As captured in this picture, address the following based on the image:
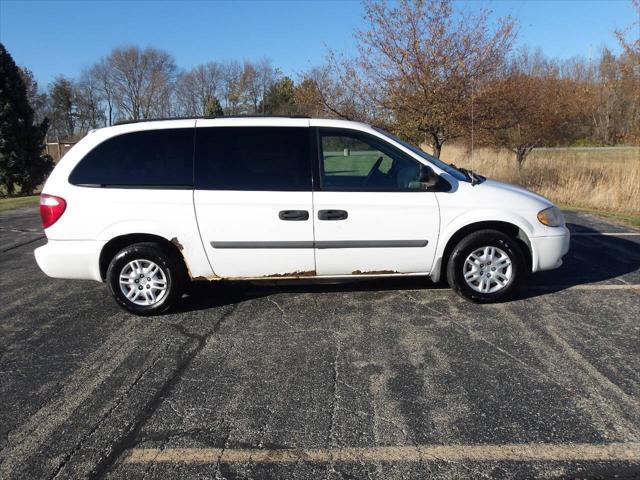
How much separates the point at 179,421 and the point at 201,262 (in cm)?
199

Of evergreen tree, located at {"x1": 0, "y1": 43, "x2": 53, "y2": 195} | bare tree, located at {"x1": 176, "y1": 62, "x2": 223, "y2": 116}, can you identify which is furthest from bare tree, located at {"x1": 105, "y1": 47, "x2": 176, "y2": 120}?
evergreen tree, located at {"x1": 0, "y1": 43, "x2": 53, "y2": 195}

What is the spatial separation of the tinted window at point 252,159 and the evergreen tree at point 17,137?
17.3m

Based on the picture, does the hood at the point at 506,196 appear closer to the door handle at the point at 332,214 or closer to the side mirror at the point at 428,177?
the side mirror at the point at 428,177

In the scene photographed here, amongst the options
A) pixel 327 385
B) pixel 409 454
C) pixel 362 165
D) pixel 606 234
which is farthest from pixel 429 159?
pixel 606 234

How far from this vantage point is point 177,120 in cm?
482

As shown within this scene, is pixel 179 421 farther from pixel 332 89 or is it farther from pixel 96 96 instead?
pixel 96 96

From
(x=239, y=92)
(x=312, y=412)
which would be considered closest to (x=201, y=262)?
(x=312, y=412)

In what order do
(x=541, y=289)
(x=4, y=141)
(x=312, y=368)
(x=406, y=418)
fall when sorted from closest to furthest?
(x=406, y=418) → (x=312, y=368) → (x=541, y=289) → (x=4, y=141)

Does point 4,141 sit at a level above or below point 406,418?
above

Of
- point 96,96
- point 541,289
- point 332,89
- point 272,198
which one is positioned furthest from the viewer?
point 96,96

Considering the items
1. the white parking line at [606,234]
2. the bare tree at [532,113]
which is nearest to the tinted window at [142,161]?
the white parking line at [606,234]

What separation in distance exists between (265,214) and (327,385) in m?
1.84

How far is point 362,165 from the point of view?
16.3 feet

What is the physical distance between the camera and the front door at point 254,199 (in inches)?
180
